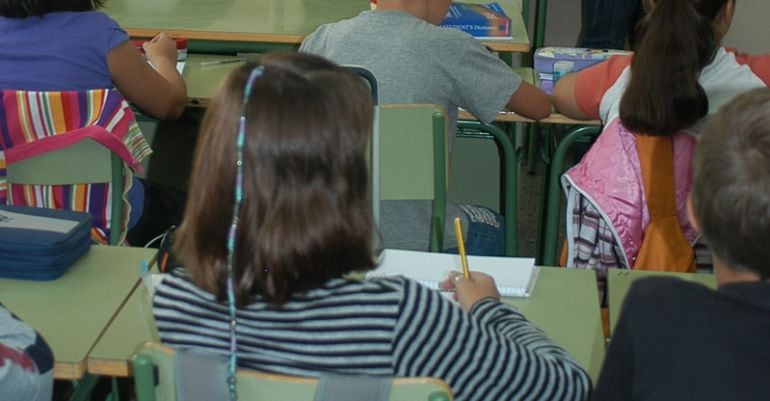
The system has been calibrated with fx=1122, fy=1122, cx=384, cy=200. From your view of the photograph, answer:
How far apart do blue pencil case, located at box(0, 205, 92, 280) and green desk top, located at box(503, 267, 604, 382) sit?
0.75 metres

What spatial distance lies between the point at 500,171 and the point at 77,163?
1.35 meters

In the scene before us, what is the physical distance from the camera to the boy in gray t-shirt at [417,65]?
2.38 meters

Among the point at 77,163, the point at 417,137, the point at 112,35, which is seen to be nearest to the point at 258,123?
the point at 417,137

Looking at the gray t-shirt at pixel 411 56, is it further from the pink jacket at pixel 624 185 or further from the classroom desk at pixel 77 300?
the classroom desk at pixel 77 300

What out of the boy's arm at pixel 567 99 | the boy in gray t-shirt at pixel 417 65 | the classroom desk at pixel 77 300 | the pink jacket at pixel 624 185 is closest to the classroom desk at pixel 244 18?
the boy's arm at pixel 567 99

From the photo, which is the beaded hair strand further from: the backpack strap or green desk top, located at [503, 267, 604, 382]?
the backpack strap

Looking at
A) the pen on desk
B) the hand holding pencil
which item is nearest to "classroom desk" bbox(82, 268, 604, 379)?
the hand holding pencil

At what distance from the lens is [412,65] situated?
2.38m

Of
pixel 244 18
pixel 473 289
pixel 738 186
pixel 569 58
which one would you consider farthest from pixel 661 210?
pixel 244 18

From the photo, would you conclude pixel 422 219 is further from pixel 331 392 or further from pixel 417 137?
pixel 331 392

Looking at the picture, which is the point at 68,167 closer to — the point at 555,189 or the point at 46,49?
the point at 46,49

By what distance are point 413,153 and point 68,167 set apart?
28.2 inches

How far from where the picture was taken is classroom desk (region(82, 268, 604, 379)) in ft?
5.49

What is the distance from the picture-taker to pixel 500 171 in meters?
3.26
